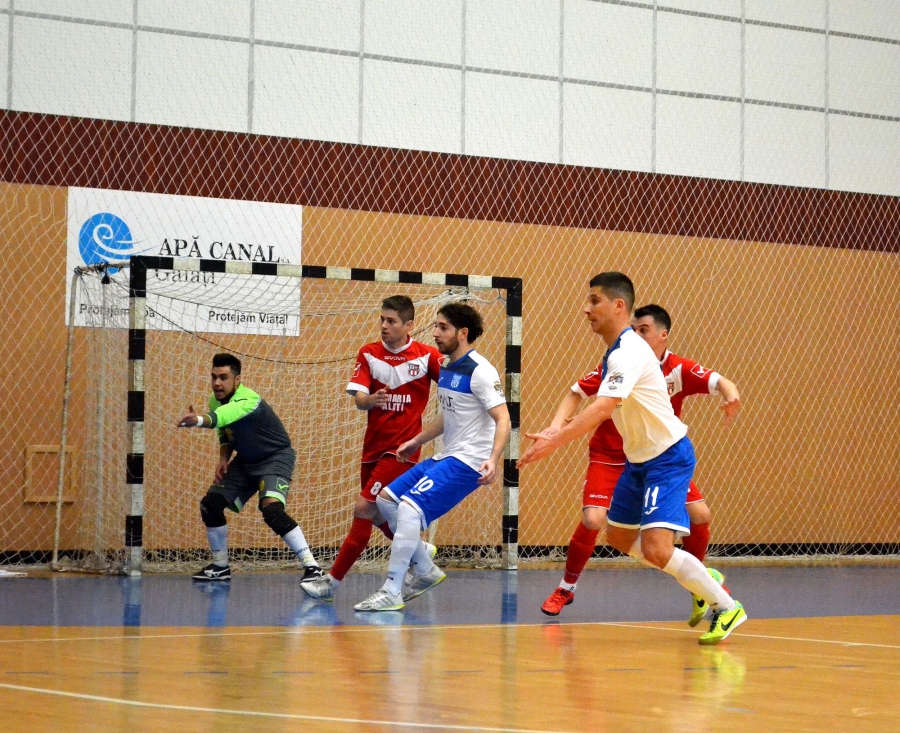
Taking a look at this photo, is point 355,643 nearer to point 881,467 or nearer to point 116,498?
point 116,498

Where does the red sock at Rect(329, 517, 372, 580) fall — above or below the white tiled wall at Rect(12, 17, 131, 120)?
below

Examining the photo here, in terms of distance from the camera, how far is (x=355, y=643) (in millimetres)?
7273

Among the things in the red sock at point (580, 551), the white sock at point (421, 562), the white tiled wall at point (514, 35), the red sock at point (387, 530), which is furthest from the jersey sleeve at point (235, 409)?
the white tiled wall at point (514, 35)

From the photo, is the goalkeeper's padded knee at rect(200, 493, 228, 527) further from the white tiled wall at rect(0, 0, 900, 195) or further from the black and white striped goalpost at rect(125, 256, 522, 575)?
the white tiled wall at rect(0, 0, 900, 195)

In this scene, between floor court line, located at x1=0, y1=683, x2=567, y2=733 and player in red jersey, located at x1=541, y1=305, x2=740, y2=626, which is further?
player in red jersey, located at x1=541, y1=305, x2=740, y2=626

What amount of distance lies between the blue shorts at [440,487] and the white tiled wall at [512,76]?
5280mm

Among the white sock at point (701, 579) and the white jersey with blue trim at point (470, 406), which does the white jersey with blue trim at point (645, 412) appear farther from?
the white jersey with blue trim at point (470, 406)

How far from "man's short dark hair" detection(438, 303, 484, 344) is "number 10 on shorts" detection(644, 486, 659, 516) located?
200cm

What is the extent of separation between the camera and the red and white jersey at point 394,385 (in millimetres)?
9812

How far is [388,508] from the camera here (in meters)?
9.48

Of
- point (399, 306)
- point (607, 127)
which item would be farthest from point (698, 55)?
point (399, 306)

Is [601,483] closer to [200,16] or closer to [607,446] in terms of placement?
[607,446]

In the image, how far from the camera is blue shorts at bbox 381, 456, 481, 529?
8.92 m

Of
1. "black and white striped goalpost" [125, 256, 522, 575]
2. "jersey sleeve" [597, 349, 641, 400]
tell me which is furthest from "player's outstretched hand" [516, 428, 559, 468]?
"black and white striped goalpost" [125, 256, 522, 575]
